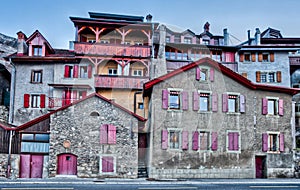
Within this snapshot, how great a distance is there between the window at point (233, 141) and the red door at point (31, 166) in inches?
480

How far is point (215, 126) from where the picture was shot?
2306 centimetres

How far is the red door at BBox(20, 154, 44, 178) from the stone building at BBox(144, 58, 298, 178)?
6.90 metres

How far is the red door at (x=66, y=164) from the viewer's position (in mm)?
21156

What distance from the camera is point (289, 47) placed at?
1396 inches

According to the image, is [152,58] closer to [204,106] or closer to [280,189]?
[204,106]

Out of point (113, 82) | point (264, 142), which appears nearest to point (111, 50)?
point (113, 82)

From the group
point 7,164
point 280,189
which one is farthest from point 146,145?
point 280,189

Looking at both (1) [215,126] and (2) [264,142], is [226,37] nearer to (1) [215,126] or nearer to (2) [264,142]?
(2) [264,142]

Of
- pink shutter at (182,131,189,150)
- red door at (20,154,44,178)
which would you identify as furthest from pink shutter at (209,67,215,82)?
red door at (20,154,44,178)

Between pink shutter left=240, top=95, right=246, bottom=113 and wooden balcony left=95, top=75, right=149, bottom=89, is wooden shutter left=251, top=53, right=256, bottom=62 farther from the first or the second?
wooden balcony left=95, top=75, right=149, bottom=89

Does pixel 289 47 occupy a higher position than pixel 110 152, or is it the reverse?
pixel 289 47

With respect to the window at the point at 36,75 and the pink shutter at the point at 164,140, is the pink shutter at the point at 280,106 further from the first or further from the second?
the window at the point at 36,75

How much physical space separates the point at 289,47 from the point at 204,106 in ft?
55.8

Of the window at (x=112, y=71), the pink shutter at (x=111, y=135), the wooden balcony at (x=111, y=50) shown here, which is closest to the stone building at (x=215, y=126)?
the pink shutter at (x=111, y=135)
